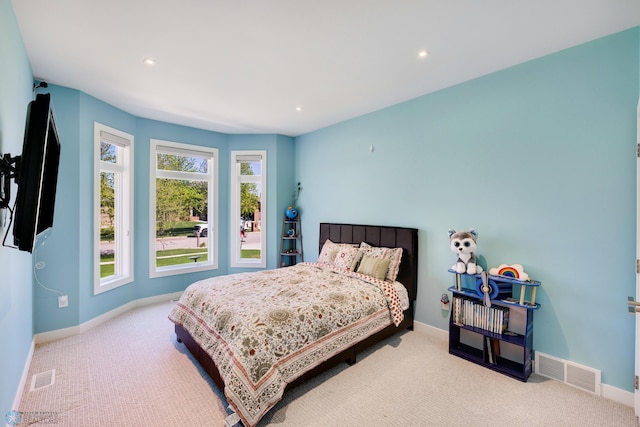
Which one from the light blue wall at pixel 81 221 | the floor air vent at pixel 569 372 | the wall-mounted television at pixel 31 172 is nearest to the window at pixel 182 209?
the light blue wall at pixel 81 221

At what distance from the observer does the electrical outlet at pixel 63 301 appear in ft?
10.0

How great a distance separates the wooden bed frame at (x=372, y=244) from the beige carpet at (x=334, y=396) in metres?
0.11

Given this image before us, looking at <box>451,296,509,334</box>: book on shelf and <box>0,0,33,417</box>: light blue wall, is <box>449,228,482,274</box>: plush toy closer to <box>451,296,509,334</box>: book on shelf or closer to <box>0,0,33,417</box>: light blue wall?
<box>451,296,509,334</box>: book on shelf

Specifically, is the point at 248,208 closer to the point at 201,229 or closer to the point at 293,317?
the point at 201,229

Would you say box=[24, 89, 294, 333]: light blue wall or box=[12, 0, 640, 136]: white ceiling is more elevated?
box=[12, 0, 640, 136]: white ceiling

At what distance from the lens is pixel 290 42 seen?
2219mm

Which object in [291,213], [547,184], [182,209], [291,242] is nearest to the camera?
[547,184]

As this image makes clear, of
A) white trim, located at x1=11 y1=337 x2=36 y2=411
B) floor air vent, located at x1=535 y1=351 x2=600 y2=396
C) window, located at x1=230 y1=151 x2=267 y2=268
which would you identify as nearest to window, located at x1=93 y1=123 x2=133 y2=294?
white trim, located at x1=11 y1=337 x2=36 y2=411

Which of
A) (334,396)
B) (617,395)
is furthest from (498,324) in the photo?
(334,396)

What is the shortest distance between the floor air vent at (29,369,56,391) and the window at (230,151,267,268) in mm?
2632

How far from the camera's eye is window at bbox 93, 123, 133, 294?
11.2 feet

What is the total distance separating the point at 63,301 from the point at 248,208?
2658 millimetres

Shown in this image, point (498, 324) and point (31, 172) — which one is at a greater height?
point (31, 172)

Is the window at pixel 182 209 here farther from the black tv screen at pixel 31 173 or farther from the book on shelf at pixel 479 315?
the book on shelf at pixel 479 315
